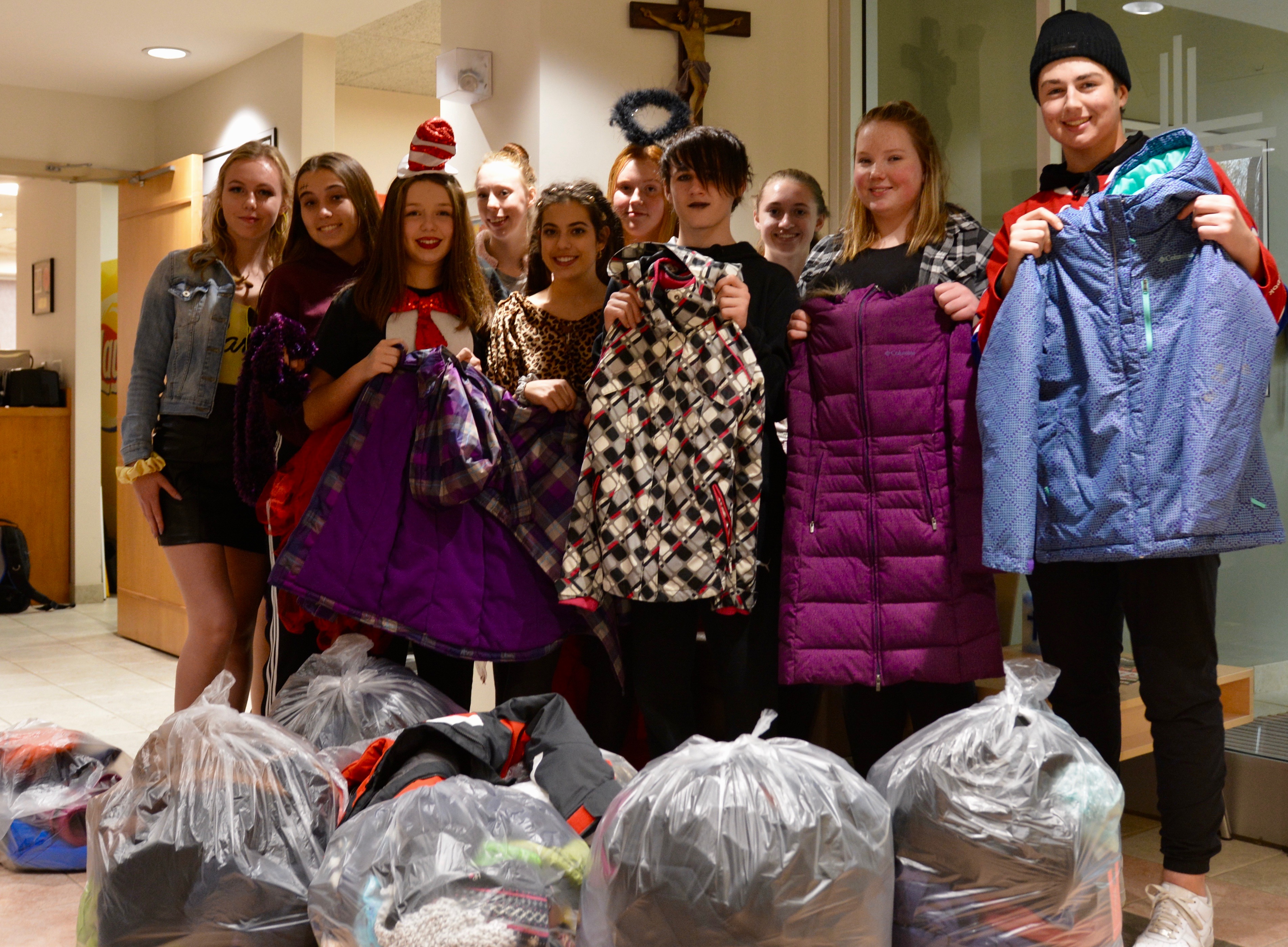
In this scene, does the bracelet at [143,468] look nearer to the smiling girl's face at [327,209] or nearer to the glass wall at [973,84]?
the smiling girl's face at [327,209]

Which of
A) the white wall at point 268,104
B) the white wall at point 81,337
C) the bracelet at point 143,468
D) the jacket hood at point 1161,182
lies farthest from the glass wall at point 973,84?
the white wall at point 81,337

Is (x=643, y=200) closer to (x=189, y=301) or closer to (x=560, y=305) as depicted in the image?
(x=560, y=305)

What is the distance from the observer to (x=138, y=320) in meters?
4.94

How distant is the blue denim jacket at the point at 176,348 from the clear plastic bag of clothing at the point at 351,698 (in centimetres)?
69

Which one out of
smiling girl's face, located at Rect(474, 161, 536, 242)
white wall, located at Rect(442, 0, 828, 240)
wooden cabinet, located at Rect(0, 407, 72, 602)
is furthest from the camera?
wooden cabinet, located at Rect(0, 407, 72, 602)

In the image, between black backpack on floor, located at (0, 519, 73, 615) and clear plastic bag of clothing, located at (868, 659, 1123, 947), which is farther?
black backpack on floor, located at (0, 519, 73, 615)

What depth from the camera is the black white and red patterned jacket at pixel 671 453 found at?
2.04 meters

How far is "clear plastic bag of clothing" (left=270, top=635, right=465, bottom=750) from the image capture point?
2.26m

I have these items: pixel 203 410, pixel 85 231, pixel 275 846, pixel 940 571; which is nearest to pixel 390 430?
pixel 203 410

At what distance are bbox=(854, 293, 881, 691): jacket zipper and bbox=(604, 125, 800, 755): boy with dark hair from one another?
15cm

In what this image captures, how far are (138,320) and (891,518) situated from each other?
393 centimetres

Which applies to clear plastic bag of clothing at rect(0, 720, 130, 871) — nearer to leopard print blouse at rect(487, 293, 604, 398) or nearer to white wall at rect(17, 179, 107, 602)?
A: leopard print blouse at rect(487, 293, 604, 398)

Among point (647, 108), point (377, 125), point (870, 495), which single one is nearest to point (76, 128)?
point (377, 125)

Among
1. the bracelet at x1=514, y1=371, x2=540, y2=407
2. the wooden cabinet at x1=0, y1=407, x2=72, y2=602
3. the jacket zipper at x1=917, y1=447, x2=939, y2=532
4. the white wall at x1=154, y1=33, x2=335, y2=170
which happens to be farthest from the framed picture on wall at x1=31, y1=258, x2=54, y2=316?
the jacket zipper at x1=917, y1=447, x2=939, y2=532
